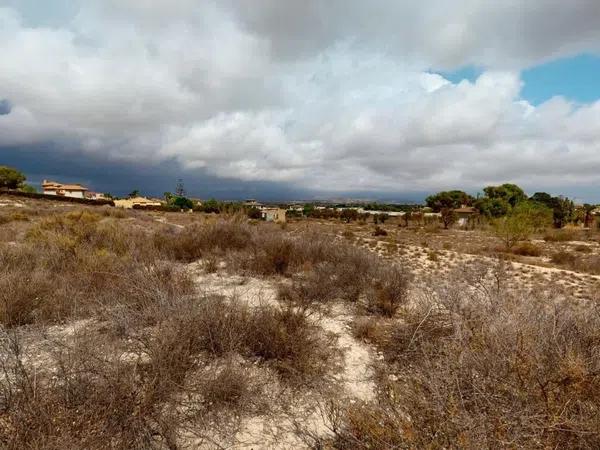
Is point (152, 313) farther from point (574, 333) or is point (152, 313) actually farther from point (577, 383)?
point (574, 333)

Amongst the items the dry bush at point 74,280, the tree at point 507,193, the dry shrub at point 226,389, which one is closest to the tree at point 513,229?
the dry bush at point 74,280

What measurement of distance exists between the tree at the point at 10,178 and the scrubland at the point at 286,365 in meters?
56.0

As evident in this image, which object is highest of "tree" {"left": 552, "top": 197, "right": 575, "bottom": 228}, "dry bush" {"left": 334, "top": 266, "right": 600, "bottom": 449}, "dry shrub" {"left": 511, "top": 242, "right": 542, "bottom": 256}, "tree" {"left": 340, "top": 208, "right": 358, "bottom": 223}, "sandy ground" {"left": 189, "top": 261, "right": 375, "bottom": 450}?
"tree" {"left": 552, "top": 197, "right": 575, "bottom": 228}

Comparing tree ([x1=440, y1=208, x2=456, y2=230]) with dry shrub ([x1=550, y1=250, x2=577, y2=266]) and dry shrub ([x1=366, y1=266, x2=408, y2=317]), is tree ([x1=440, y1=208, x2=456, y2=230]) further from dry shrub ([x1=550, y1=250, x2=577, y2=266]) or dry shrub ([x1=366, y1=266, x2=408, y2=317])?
dry shrub ([x1=366, y1=266, x2=408, y2=317])

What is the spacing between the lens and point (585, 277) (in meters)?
10.8

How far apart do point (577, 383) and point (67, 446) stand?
352 cm

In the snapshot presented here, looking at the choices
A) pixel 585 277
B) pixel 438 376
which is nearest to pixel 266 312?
pixel 438 376

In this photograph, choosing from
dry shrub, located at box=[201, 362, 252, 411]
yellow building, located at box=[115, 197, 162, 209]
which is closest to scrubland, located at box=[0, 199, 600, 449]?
dry shrub, located at box=[201, 362, 252, 411]

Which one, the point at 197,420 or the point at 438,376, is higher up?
the point at 438,376

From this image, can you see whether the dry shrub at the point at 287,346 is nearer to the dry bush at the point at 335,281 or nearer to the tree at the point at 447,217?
the dry bush at the point at 335,281

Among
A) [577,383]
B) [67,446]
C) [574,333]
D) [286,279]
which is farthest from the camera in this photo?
[286,279]

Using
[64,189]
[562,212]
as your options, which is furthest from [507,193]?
[64,189]

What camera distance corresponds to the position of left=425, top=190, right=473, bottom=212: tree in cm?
5794

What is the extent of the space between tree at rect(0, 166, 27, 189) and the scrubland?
55980 millimetres
